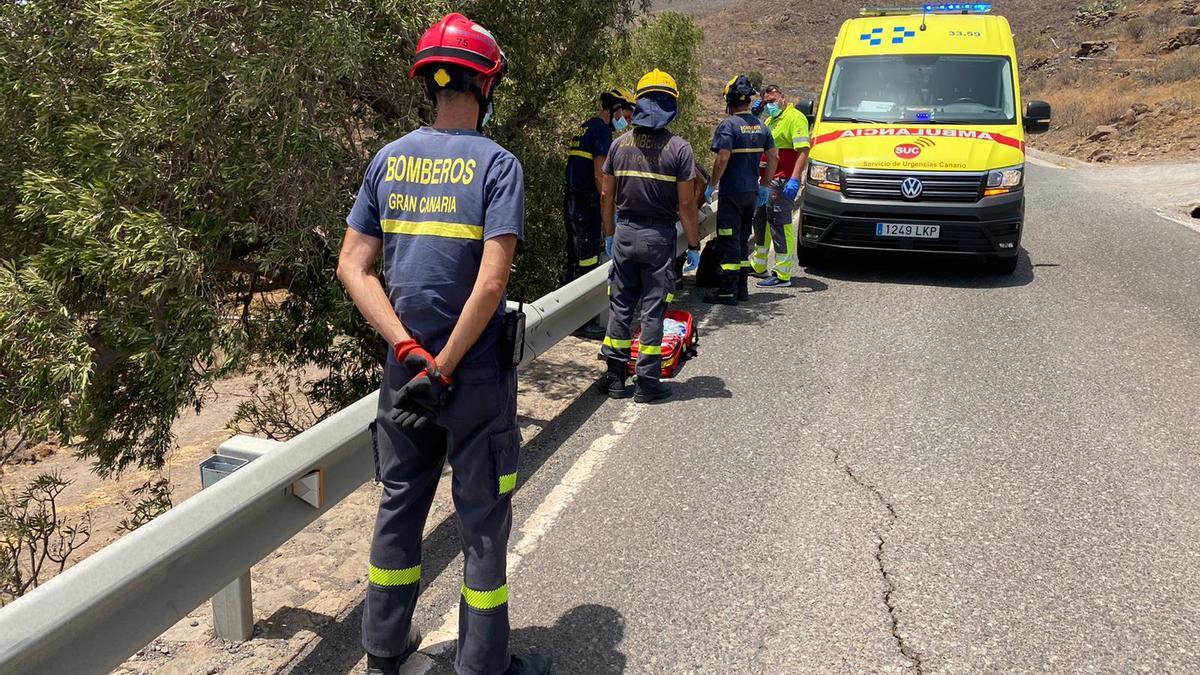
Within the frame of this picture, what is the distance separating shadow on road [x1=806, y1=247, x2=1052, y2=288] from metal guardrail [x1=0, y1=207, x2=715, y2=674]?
23.1ft

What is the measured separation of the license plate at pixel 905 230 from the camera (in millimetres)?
9125

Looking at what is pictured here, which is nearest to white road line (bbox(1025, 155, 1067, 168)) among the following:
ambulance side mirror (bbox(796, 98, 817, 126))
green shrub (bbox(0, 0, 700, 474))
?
ambulance side mirror (bbox(796, 98, 817, 126))

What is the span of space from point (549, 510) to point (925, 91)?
746 centimetres

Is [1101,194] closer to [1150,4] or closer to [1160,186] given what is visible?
[1160,186]

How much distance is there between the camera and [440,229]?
2736 millimetres

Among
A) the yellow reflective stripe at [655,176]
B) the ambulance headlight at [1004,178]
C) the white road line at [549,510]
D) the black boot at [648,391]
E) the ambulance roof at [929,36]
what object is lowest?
the white road line at [549,510]

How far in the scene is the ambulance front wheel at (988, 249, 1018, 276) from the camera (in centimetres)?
954

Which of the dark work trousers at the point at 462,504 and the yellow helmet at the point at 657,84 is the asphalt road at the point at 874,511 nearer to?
the dark work trousers at the point at 462,504

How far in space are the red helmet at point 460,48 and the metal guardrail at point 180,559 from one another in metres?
1.36

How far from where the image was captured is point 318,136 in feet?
19.5

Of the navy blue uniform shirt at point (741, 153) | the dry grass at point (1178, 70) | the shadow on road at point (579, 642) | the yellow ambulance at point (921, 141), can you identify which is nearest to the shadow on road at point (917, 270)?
the yellow ambulance at point (921, 141)

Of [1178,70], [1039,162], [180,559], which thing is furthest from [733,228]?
[1178,70]

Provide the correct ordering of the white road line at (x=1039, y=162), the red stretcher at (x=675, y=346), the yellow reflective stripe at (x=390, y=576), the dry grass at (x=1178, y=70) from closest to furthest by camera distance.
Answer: the yellow reflective stripe at (x=390, y=576), the red stretcher at (x=675, y=346), the white road line at (x=1039, y=162), the dry grass at (x=1178, y=70)

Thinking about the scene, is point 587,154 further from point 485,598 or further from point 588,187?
point 485,598
